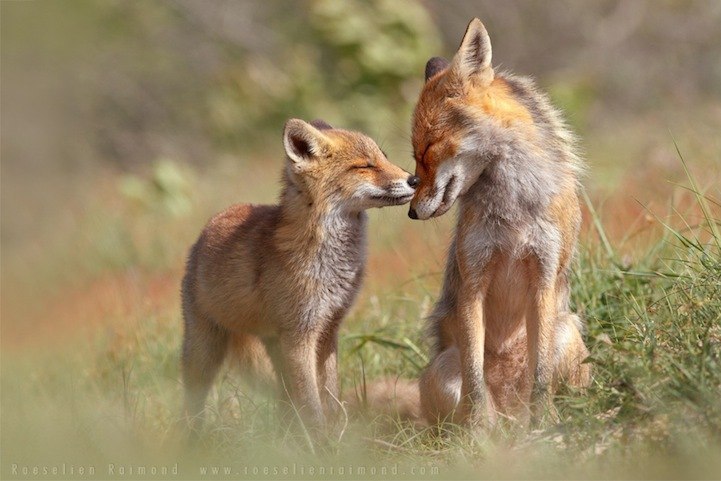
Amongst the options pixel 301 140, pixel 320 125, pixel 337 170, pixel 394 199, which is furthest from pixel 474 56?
pixel 320 125

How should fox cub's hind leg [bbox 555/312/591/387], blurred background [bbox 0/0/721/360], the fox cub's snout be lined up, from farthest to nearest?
blurred background [bbox 0/0/721/360]
the fox cub's snout
fox cub's hind leg [bbox 555/312/591/387]

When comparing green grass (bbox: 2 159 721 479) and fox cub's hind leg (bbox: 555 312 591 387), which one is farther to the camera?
fox cub's hind leg (bbox: 555 312 591 387)

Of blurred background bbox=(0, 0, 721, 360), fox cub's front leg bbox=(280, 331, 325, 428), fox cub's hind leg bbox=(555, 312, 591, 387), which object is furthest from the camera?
blurred background bbox=(0, 0, 721, 360)

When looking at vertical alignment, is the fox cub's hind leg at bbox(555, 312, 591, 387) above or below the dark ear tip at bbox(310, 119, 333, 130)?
below

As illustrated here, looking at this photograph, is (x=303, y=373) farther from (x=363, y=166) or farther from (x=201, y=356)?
(x=363, y=166)

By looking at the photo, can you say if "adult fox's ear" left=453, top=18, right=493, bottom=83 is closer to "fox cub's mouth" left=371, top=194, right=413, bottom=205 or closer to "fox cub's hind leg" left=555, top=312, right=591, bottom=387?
"fox cub's mouth" left=371, top=194, right=413, bottom=205

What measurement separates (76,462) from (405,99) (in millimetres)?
12602

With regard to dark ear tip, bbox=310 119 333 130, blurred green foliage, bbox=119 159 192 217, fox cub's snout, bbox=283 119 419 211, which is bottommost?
fox cub's snout, bbox=283 119 419 211

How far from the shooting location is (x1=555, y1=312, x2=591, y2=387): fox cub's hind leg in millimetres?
6375

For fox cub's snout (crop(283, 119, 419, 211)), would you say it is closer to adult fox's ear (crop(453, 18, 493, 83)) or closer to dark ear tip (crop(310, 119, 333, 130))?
dark ear tip (crop(310, 119, 333, 130))

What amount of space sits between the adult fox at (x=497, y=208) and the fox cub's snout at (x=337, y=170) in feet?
1.52

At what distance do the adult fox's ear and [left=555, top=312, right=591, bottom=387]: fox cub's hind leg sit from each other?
170cm

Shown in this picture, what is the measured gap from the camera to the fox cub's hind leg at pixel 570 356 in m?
Result: 6.38

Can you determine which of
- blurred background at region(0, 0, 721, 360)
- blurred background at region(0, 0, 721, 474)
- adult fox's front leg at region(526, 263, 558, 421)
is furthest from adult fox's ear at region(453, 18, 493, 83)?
blurred background at region(0, 0, 721, 360)
